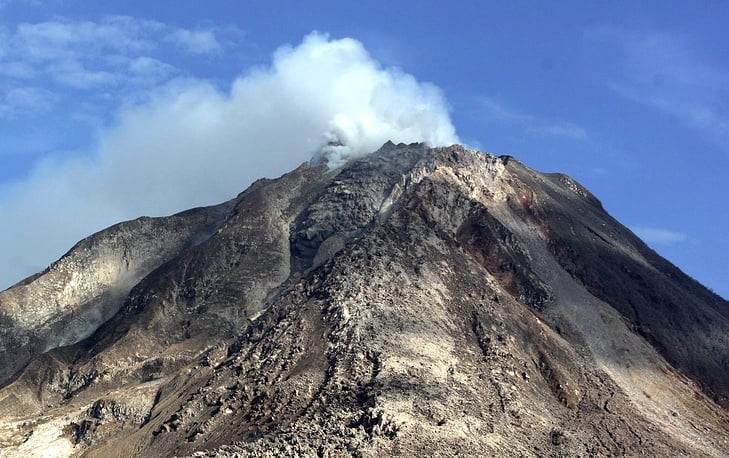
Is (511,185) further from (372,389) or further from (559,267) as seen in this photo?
(372,389)

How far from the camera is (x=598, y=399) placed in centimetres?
11475

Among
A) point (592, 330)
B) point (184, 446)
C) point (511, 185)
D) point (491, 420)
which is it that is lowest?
point (184, 446)

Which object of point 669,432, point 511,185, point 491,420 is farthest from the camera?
point 511,185

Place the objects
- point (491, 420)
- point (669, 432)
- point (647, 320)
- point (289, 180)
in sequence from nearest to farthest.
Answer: point (491, 420) < point (669, 432) < point (647, 320) < point (289, 180)

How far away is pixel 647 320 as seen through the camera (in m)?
143

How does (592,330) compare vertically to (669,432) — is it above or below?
above

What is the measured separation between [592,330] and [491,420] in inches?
1216

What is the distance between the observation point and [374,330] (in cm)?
11325

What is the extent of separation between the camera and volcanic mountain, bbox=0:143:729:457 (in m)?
105

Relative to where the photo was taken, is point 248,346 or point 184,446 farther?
point 248,346

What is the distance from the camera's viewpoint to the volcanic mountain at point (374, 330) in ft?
344

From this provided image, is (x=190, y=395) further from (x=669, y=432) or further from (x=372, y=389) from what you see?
(x=669, y=432)

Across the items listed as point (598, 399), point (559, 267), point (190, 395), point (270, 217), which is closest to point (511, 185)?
point (559, 267)

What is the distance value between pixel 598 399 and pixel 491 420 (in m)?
15.7
